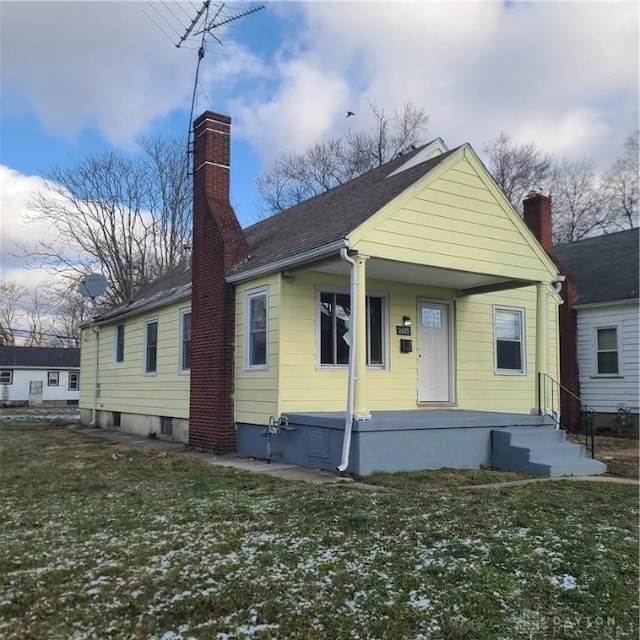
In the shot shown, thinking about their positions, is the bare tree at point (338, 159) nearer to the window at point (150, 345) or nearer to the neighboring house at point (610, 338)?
the neighboring house at point (610, 338)

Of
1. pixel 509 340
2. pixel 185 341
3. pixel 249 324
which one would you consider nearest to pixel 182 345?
pixel 185 341

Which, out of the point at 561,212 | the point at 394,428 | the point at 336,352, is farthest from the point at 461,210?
the point at 561,212

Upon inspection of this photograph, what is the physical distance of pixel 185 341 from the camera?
502 inches

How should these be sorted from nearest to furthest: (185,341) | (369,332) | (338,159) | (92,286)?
(369,332), (185,341), (92,286), (338,159)

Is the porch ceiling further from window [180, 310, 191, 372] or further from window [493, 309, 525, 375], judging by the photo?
window [180, 310, 191, 372]

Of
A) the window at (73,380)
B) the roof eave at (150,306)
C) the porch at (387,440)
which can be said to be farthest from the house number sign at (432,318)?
the window at (73,380)

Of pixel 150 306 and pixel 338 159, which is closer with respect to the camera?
pixel 150 306

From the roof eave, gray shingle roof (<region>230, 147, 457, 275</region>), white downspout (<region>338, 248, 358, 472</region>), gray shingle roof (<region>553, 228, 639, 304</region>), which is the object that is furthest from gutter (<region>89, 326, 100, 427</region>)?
gray shingle roof (<region>553, 228, 639, 304</region>)

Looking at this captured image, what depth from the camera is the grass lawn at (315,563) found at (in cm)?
336

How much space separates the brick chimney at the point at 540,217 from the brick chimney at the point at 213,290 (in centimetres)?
797

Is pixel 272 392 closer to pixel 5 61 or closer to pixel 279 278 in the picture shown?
pixel 279 278

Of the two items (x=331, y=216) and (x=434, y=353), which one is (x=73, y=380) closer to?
(x=434, y=353)

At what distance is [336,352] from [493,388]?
3.88 m

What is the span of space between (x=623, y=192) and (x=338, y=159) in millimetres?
14611
